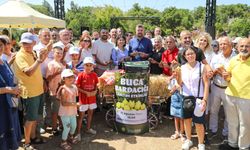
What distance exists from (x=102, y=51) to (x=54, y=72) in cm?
197

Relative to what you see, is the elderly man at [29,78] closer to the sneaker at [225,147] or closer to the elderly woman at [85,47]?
the elderly woman at [85,47]

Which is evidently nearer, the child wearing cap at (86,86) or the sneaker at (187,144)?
the sneaker at (187,144)

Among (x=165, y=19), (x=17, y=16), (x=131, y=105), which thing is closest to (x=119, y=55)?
(x=131, y=105)

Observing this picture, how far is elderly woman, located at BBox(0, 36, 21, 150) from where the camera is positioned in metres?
4.14

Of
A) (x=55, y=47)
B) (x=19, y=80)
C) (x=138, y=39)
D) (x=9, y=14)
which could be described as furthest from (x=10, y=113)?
(x=9, y=14)

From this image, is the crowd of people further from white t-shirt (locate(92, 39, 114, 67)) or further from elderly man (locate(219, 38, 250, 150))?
white t-shirt (locate(92, 39, 114, 67))

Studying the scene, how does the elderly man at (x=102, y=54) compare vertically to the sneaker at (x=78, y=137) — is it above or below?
above

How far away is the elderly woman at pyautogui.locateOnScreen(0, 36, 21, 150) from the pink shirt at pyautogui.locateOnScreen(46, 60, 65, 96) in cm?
143

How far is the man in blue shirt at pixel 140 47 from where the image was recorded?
7.53 meters

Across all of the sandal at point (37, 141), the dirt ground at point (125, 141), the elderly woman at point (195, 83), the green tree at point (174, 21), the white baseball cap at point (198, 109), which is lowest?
the dirt ground at point (125, 141)

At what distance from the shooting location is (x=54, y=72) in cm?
574

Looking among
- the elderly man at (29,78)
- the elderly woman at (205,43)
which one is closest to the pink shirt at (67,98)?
the elderly man at (29,78)

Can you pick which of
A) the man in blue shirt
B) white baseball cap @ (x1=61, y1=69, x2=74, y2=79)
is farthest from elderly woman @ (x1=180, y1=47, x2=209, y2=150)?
the man in blue shirt

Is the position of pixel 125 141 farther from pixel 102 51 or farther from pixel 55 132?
pixel 102 51
